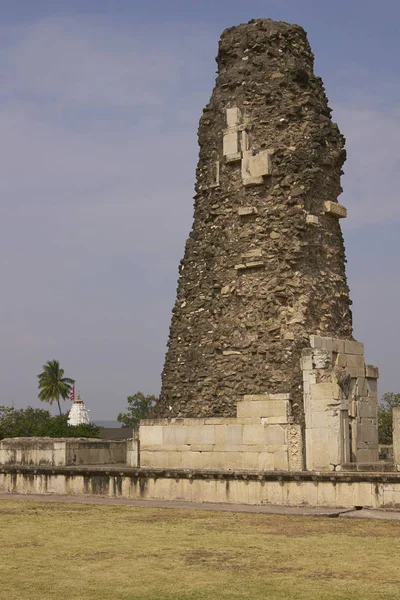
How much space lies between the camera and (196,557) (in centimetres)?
934

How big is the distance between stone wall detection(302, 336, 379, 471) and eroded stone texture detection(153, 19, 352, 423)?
30cm

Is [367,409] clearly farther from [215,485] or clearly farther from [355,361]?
[215,485]

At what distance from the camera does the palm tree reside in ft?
244

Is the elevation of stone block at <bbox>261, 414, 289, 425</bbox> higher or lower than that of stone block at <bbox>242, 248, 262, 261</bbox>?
lower

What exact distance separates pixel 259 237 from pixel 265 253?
1.22 ft

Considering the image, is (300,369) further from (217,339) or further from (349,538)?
(349,538)

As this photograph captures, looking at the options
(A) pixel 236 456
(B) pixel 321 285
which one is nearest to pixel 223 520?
(A) pixel 236 456

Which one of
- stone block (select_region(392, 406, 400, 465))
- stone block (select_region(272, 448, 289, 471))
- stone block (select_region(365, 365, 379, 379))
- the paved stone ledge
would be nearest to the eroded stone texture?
stone block (select_region(365, 365, 379, 379))

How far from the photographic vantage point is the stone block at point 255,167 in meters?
17.3

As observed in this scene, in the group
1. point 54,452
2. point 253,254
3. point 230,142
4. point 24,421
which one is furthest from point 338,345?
point 24,421

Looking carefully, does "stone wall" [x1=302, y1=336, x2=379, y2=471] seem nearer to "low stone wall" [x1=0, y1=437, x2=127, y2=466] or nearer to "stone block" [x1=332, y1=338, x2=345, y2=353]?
"stone block" [x1=332, y1=338, x2=345, y2=353]

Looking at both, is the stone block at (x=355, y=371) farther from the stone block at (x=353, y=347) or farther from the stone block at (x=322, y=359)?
the stone block at (x=322, y=359)

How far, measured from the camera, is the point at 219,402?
16.8 metres

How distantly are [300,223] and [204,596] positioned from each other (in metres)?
10.4
